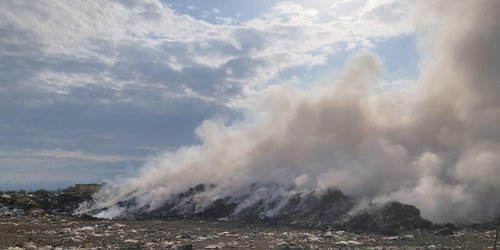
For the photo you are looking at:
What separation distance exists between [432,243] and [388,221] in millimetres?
9161

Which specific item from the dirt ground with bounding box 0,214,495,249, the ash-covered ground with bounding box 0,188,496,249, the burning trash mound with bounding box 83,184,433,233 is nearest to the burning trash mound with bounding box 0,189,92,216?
the burning trash mound with bounding box 83,184,433,233

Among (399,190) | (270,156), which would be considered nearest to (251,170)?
(270,156)

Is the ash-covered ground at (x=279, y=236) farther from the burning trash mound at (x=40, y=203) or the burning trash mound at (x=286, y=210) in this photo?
the burning trash mound at (x=40, y=203)

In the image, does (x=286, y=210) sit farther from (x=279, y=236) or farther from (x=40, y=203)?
(x=40, y=203)

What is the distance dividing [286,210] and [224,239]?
49.6 feet

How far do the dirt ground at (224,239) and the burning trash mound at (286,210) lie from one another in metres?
2.97

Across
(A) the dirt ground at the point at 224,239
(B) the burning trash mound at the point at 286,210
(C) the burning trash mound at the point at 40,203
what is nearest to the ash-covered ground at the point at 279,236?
(A) the dirt ground at the point at 224,239

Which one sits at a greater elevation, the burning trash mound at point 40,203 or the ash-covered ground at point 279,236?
the burning trash mound at point 40,203

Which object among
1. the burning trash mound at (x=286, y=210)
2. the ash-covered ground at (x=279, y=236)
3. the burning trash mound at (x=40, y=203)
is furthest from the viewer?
the burning trash mound at (x=40, y=203)

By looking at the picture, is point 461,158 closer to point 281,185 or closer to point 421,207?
point 421,207

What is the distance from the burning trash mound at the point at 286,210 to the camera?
118ft

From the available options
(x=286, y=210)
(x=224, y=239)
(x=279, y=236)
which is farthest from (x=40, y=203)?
(x=279, y=236)

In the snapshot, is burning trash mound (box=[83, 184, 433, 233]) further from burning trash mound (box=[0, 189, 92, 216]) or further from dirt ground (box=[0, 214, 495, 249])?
burning trash mound (box=[0, 189, 92, 216])

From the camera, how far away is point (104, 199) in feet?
230
